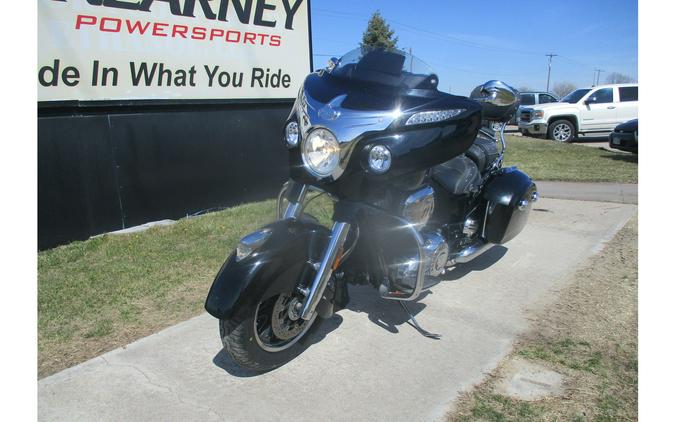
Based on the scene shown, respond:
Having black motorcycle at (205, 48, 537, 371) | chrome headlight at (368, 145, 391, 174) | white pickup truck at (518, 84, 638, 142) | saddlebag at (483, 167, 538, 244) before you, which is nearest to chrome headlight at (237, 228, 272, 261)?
black motorcycle at (205, 48, 537, 371)

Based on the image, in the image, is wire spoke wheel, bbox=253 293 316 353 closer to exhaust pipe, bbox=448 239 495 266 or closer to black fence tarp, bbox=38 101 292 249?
exhaust pipe, bbox=448 239 495 266

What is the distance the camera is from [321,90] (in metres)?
2.97

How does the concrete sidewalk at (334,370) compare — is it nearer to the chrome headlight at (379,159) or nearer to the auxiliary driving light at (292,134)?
the chrome headlight at (379,159)

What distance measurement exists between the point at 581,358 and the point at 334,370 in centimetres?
152

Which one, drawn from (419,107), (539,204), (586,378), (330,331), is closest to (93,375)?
(330,331)

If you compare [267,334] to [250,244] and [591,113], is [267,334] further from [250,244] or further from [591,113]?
[591,113]

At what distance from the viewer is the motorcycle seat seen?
3789 mm

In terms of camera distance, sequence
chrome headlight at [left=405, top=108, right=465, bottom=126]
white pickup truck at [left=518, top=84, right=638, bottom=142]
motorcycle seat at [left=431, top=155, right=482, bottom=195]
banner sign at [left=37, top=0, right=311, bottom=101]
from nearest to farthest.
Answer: chrome headlight at [left=405, top=108, right=465, bottom=126]
motorcycle seat at [left=431, top=155, right=482, bottom=195]
banner sign at [left=37, top=0, right=311, bottom=101]
white pickup truck at [left=518, top=84, right=638, bottom=142]

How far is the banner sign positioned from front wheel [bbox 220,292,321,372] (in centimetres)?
378

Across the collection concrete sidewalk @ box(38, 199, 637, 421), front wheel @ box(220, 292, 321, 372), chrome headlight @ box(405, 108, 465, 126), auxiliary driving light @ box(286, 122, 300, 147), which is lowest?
concrete sidewalk @ box(38, 199, 637, 421)

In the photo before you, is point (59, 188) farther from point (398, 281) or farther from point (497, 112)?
point (497, 112)

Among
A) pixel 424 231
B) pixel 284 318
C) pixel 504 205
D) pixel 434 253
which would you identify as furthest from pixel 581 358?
pixel 284 318

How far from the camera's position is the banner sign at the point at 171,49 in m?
5.10
